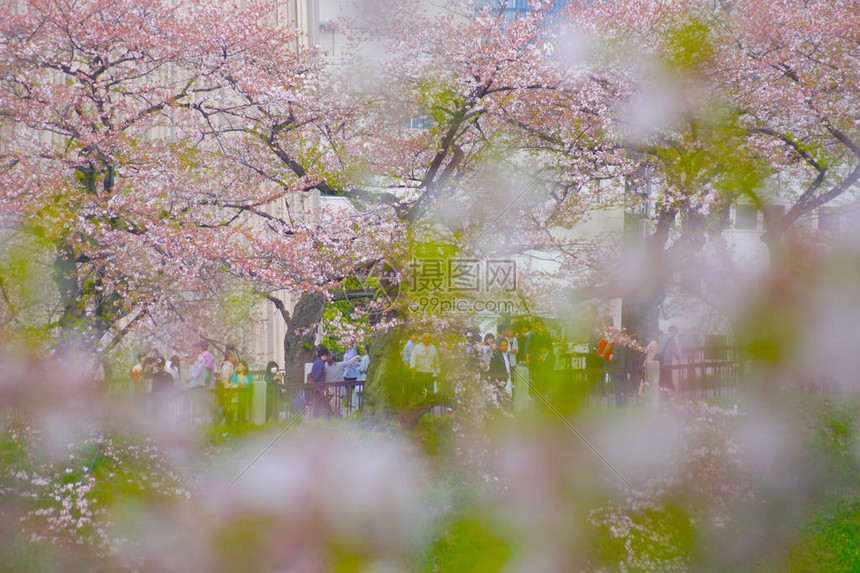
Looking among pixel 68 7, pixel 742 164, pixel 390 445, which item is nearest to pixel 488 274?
pixel 390 445

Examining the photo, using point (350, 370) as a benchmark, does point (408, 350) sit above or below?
above

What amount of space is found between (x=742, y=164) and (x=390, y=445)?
261 cm

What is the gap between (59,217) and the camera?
3738 millimetres

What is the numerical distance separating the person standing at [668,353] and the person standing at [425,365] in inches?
49.7

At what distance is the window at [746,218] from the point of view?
393cm

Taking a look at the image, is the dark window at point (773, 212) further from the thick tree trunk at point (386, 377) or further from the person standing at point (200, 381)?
the person standing at point (200, 381)

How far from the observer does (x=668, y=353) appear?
12.8 ft

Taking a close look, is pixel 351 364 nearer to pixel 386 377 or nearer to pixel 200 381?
pixel 386 377

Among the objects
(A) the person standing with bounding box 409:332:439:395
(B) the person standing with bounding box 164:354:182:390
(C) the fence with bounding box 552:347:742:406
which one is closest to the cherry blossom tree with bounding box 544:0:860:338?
(C) the fence with bounding box 552:347:742:406

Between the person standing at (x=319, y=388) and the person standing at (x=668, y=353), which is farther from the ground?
the person standing at (x=668, y=353)

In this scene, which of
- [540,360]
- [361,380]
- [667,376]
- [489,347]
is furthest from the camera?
[361,380]

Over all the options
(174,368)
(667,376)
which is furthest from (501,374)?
Result: (174,368)

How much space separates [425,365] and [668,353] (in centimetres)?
138

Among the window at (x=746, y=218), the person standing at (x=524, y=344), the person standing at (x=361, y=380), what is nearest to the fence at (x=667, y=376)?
the person standing at (x=524, y=344)
